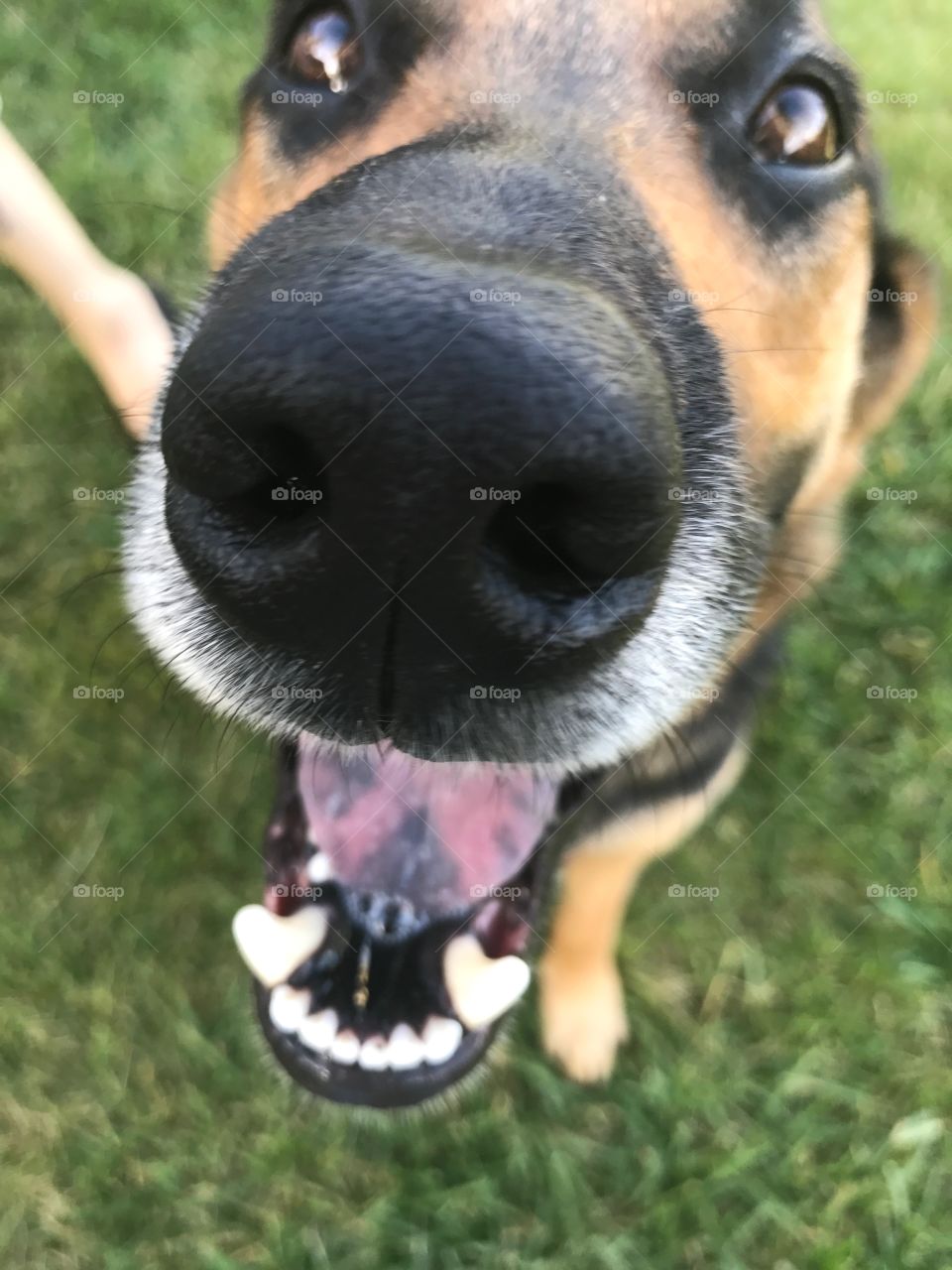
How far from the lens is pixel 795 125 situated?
2.10m

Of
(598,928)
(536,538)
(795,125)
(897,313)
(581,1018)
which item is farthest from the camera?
(581,1018)

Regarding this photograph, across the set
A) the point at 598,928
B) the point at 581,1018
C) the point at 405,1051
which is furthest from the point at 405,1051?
the point at 581,1018

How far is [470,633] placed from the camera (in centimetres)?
125

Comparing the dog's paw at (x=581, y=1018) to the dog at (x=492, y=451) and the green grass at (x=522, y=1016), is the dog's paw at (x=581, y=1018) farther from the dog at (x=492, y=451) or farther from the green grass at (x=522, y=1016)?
the dog at (x=492, y=451)

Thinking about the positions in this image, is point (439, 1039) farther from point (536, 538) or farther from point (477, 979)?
point (536, 538)

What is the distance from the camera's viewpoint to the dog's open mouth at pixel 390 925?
212 centimetres

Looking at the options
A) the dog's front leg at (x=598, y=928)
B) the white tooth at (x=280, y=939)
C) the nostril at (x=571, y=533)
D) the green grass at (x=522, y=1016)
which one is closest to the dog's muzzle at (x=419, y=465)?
the nostril at (x=571, y=533)

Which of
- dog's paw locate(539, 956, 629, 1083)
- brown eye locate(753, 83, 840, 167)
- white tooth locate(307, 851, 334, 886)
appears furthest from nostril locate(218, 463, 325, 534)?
dog's paw locate(539, 956, 629, 1083)

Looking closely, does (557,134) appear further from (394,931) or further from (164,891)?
(164,891)

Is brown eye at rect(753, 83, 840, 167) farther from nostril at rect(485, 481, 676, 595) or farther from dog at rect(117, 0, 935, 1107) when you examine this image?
nostril at rect(485, 481, 676, 595)

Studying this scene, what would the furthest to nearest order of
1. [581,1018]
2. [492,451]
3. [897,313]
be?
[581,1018]
[897,313]
[492,451]

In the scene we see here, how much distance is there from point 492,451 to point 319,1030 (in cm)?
154

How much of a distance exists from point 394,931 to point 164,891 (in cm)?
157

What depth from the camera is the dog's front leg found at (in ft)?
8.59
